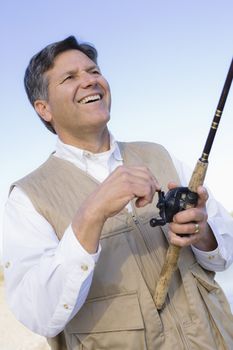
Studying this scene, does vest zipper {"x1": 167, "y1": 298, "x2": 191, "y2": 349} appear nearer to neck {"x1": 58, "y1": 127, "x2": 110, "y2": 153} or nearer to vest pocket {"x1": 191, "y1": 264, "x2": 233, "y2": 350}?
vest pocket {"x1": 191, "y1": 264, "x2": 233, "y2": 350}

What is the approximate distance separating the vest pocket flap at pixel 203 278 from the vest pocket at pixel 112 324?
14.6 inches

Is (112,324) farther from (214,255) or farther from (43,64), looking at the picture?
(43,64)

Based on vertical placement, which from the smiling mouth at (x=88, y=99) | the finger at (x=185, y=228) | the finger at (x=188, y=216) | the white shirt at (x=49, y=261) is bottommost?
the white shirt at (x=49, y=261)

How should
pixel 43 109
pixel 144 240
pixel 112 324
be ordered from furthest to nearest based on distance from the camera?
pixel 43 109, pixel 144 240, pixel 112 324

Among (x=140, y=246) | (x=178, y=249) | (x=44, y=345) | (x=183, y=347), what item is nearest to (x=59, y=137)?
(x=140, y=246)

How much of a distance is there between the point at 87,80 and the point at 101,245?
3.28 ft

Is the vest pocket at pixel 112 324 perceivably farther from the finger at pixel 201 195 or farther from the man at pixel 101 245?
the finger at pixel 201 195

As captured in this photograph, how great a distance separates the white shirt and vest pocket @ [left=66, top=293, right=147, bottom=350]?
237 mm

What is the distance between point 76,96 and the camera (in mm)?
2750

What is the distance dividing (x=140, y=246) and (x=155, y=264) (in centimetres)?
11

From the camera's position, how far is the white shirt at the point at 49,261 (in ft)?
6.34

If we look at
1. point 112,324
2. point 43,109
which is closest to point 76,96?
point 43,109

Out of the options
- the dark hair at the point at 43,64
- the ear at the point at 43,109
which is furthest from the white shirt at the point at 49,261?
the dark hair at the point at 43,64

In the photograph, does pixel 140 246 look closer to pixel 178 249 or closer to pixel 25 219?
pixel 178 249
